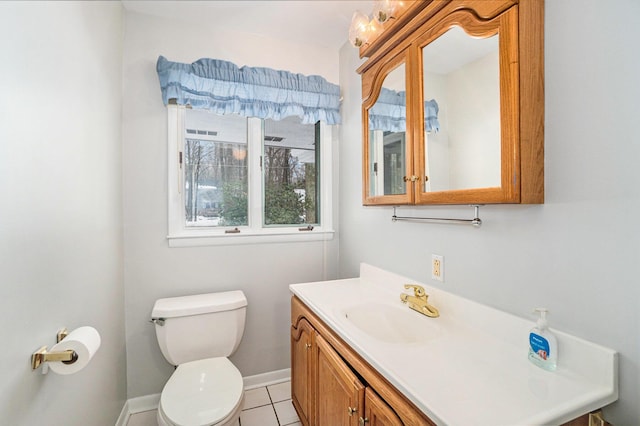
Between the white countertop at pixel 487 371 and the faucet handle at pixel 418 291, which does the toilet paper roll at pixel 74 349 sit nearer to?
the white countertop at pixel 487 371

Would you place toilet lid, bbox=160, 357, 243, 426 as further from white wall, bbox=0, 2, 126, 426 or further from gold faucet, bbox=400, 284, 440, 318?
gold faucet, bbox=400, 284, 440, 318

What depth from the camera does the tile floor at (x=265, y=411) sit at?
1.73m

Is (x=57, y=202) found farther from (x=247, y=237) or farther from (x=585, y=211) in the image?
(x=585, y=211)

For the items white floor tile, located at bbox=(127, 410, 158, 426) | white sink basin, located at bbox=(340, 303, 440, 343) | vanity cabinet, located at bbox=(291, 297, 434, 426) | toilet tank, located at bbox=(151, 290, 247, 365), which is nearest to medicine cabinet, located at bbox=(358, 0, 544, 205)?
white sink basin, located at bbox=(340, 303, 440, 343)

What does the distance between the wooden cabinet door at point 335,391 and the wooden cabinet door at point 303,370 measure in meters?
0.08

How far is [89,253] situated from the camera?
127cm

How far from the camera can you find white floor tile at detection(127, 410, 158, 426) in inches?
67.3

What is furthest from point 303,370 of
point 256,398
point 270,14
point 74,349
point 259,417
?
point 270,14

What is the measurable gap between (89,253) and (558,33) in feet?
6.29

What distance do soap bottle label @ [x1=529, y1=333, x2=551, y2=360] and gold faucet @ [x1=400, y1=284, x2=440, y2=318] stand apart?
0.39 meters

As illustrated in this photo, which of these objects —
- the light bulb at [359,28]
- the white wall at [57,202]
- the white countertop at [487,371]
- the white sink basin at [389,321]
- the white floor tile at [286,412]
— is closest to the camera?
the white countertop at [487,371]

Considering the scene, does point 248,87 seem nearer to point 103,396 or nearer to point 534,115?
point 534,115

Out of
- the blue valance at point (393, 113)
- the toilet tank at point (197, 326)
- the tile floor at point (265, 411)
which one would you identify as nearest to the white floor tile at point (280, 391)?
the tile floor at point (265, 411)

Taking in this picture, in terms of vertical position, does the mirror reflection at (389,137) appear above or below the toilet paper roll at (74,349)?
above
